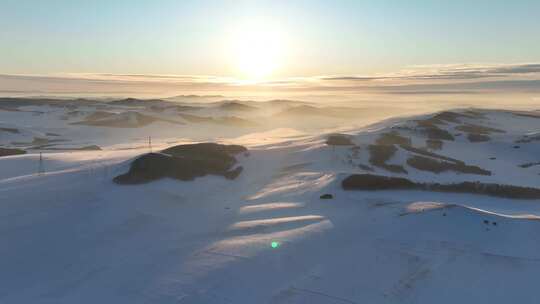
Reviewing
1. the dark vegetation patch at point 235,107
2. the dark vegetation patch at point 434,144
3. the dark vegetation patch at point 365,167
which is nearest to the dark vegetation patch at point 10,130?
the dark vegetation patch at point 365,167

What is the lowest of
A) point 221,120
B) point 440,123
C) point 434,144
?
point 221,120

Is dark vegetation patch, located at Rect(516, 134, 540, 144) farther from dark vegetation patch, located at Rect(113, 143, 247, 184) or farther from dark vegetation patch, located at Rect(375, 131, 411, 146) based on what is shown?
dark vegetation patch, located at Rect(113, 143, 247, 184)

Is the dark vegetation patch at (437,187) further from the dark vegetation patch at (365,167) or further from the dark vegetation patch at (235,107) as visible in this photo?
the dark vegetation patch at (235,107)

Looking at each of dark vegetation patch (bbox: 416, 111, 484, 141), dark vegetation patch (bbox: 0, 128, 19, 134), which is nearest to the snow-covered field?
dark vegetation patch (bbox: 416, 111, 484, 141)


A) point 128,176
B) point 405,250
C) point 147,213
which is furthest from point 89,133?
point 405,250

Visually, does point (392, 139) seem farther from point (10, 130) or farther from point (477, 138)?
point (10, 130)

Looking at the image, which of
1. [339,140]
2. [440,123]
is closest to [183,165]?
[339,140]

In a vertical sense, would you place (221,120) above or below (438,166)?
below
